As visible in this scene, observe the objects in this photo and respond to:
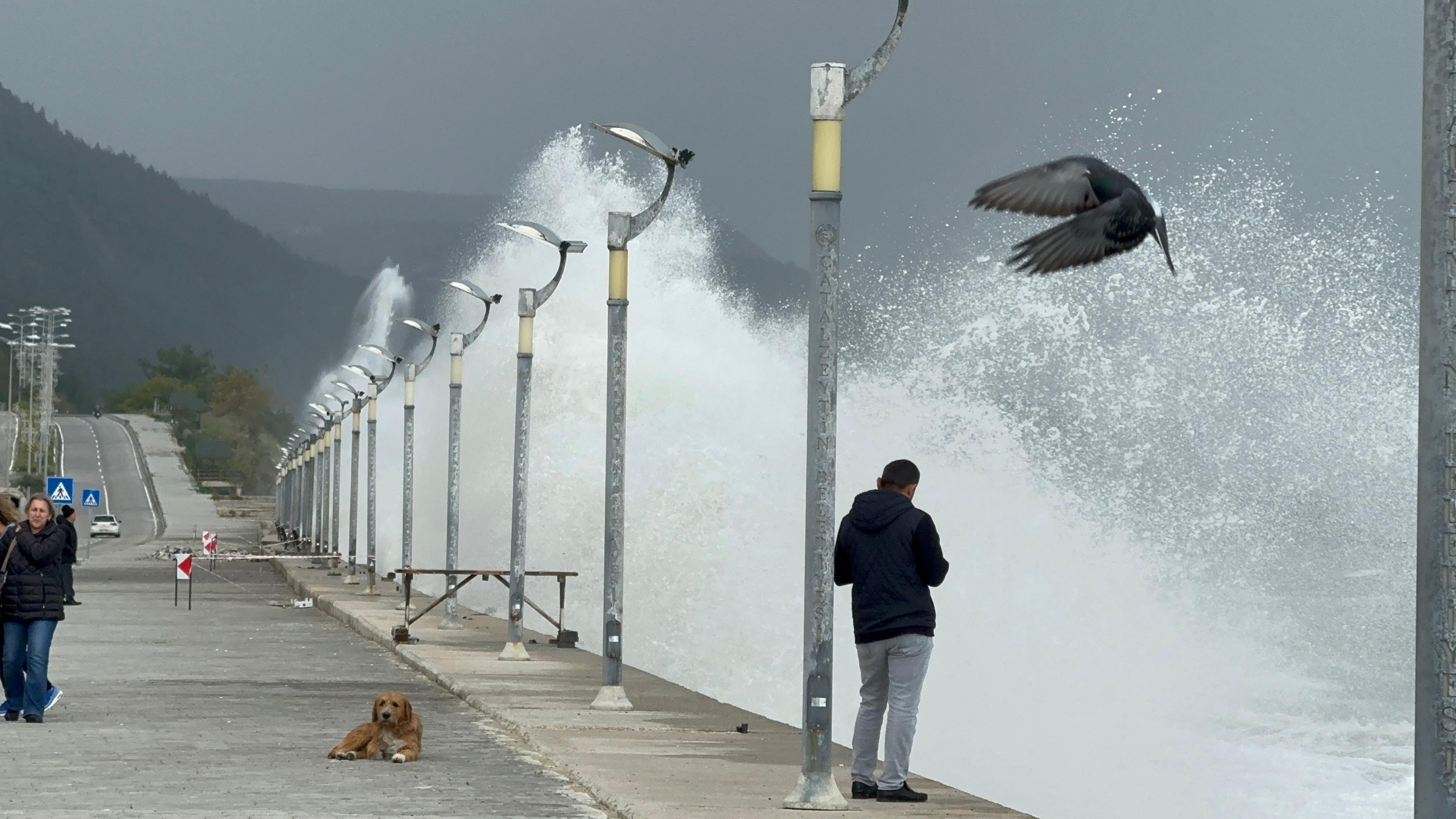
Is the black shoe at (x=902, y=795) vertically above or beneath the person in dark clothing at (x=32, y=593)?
beneath

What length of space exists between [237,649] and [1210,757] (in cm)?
2073

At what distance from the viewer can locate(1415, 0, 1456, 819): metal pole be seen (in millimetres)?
5852

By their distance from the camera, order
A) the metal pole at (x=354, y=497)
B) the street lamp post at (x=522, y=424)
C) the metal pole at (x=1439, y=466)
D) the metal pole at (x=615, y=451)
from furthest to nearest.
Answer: the metal pole at (x=354, y=497)
the street lamp post at (x=522, y=424)
the metal pole at (x=615, y=451)
the metal pole at (x=1439, y=466)

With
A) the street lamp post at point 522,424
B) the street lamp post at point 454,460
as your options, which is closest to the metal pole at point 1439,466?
the street lamp post at point 522,424

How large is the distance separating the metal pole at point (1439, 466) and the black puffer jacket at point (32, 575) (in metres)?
12.4

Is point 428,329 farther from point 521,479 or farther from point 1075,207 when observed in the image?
point 1075,207

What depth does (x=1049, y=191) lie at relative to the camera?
31.5 ft

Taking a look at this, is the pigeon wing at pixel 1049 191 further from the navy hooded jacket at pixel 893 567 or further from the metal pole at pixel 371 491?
the metal pole at pixel 371 491

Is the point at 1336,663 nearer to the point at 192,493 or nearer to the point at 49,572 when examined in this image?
the point at 49,572

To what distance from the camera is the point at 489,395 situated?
68.9m

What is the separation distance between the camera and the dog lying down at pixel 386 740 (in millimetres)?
14008

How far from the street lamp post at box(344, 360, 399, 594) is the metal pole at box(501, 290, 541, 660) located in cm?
2054

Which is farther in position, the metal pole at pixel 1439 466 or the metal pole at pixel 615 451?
the metal pole at pixel 615 451

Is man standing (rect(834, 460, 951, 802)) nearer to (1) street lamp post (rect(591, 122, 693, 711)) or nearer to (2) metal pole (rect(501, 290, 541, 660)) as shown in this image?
(1) street lamp post (rect(591, 122, 693, 711))
